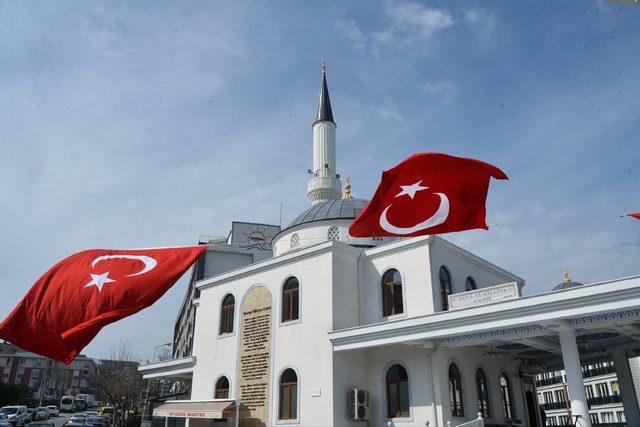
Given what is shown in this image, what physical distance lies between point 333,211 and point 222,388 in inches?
317

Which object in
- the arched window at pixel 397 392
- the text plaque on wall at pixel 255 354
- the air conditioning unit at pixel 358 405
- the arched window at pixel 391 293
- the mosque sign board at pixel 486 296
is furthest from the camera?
the text plaque on wall at pixel 255 354

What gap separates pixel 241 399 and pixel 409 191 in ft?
34.6

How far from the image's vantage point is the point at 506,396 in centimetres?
1898

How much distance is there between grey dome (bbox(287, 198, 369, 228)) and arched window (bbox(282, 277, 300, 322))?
4.25 m

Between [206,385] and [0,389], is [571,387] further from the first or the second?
[0,389]

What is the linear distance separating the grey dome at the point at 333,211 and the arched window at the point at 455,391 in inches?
302

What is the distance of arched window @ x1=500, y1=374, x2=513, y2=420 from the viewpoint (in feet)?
61.2

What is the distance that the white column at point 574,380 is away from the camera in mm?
12578

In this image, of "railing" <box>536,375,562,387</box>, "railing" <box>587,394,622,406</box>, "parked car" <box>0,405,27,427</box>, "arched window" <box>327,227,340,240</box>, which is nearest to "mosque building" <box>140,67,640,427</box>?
"arched window" <box>327,227,340,240</box>

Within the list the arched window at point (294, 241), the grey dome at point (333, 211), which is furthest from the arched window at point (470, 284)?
the arched window at point (294, 241)

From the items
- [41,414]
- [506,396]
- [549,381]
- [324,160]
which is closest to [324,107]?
[324,160]

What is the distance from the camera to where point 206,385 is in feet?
65.5

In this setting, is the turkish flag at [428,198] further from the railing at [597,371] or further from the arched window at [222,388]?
the railing at [597,371]

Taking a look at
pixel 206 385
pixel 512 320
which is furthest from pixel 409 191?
pixel 206 385
